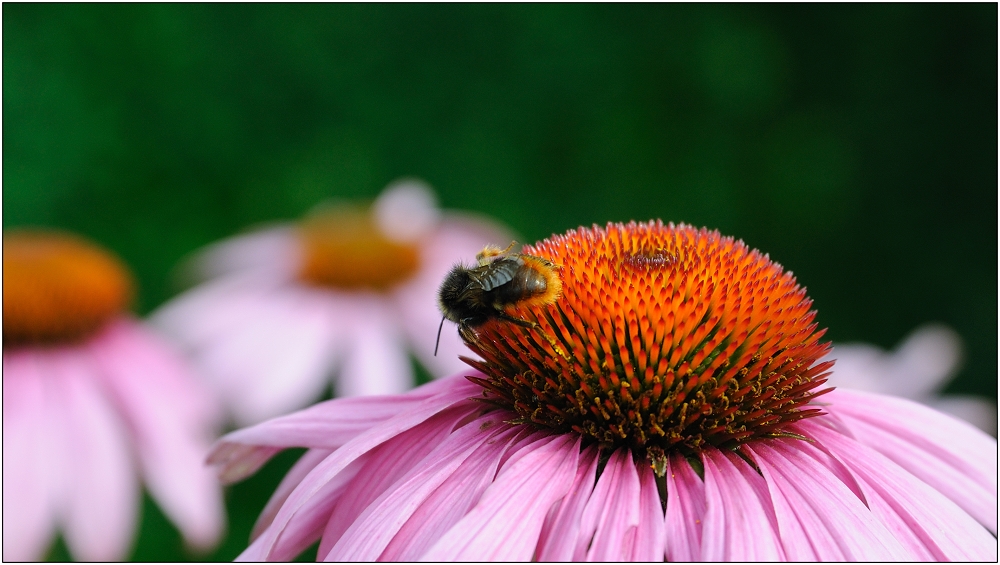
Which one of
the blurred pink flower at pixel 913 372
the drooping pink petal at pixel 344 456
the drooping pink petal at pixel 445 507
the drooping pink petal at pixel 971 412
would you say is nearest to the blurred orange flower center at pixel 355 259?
the blurred pink flower at pixel 913 372

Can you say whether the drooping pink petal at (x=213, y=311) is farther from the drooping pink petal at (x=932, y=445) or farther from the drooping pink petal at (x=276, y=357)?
the drooping pink petal at (x=932, y=445)

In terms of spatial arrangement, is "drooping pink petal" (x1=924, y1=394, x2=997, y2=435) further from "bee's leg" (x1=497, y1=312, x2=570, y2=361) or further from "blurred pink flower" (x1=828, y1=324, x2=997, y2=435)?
"bee's leg" (x1=497, y1=312, x2=570, y2=361)

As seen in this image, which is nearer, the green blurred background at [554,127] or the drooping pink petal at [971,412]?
the drooping pink petal at [971,412]

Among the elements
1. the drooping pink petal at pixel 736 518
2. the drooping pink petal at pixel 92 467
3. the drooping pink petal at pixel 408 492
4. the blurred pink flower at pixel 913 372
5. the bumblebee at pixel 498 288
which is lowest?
the blurred pink flower at pixel 913 372

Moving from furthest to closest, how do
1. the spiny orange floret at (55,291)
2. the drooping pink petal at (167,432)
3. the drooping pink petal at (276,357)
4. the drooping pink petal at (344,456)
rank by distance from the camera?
1. the drooping pink petal at (276,357)
2. the spiny orange floret at (55,291)
3. the drooping pink petal at (167,432)
4. the drooping pink petal at (344,456)

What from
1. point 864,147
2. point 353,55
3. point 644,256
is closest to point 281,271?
point 353,55

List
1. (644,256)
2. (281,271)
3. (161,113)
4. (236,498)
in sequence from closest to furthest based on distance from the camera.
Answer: (644,256) < (236,498) < (281,271) < (161,113)

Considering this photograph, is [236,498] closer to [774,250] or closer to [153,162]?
[153,162]
